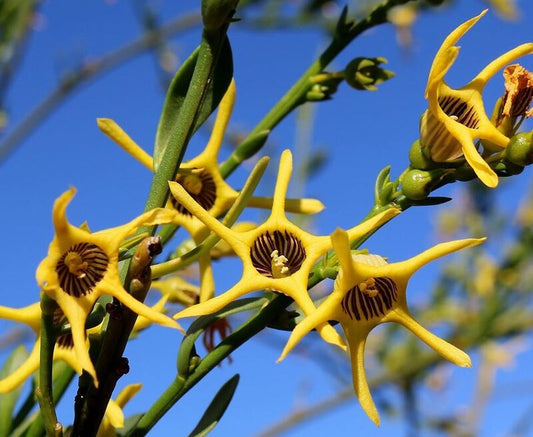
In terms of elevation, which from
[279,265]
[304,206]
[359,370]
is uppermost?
[304,206]

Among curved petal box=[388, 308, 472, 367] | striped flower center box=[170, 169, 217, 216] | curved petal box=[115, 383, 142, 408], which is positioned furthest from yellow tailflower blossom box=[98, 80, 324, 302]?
curved petal box=[388, 308, 472, 367]

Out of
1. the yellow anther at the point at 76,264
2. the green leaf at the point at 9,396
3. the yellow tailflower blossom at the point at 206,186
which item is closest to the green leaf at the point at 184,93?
the yellow tailflower blossom at the point at 206,186

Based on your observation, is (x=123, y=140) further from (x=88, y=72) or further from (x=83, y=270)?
(x=88, y=72)

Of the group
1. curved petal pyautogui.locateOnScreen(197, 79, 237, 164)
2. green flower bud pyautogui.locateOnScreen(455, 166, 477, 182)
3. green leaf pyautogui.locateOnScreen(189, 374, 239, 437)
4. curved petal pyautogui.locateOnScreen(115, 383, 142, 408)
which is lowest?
green leaf pyautogui.locateOnScreen(189, 374, 239, 437)

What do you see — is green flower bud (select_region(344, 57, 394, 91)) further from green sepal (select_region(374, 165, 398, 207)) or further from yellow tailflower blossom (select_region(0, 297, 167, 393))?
yellow tailflower blossom (select_region(0, 297, 167, 393))

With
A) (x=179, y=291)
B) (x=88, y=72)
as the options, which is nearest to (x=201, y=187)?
(x=179, y=291)

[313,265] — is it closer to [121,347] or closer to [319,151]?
[121,347]

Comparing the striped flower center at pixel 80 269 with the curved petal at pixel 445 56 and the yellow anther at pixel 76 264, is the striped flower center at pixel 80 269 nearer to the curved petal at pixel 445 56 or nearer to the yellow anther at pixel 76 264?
the yellow anther at pixel 76 264
